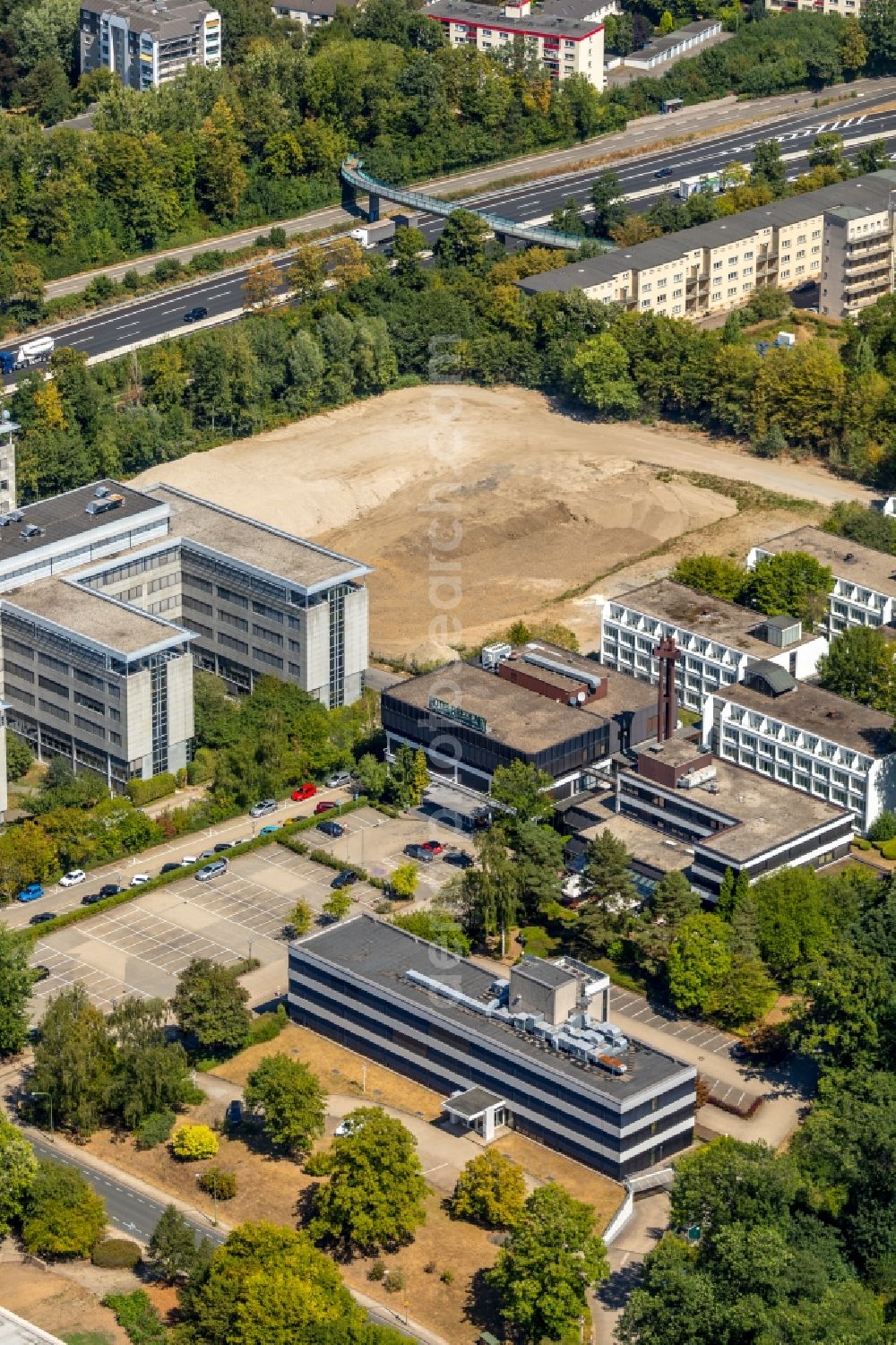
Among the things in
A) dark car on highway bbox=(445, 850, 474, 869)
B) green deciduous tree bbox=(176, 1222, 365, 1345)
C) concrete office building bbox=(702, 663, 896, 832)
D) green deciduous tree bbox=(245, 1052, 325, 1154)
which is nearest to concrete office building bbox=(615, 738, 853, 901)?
concrete office building bbox=(702, 663, 896, 832)

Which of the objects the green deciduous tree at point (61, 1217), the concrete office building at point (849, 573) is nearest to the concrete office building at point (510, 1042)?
the green deciduous tree at point (61, 1217)

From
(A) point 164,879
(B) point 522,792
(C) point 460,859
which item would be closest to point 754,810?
(B) point 522,792

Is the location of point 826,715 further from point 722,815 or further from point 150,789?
point 150,789

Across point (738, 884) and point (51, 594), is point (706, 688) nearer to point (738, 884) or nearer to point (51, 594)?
point (738, 884)

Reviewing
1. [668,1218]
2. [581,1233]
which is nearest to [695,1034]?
[668,1218]

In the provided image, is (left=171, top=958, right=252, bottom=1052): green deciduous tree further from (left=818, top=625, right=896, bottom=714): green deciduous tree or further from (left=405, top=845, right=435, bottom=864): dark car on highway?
(left=818, top=625, right=896, bottom=714): green deciduous tree
